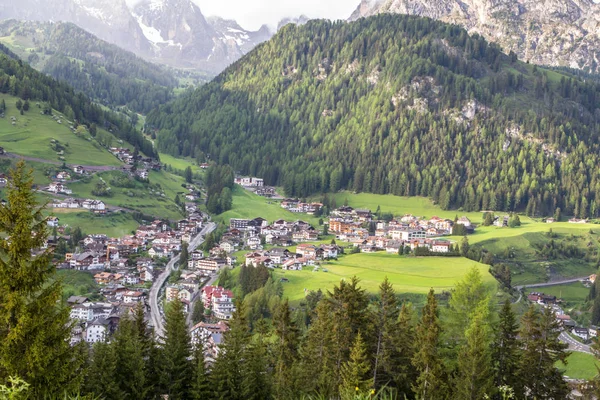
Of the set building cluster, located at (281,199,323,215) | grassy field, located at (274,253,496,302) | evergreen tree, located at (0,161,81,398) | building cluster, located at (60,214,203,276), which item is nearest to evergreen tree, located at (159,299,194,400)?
evergreen tree, located at (0,161,81,398)

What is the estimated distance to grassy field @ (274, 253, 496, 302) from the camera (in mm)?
91938

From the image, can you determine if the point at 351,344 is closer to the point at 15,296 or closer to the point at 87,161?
the point at 15,296

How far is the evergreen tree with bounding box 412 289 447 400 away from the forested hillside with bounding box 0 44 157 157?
155578 mm

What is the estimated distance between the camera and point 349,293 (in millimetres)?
37094

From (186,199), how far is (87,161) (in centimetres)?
3008

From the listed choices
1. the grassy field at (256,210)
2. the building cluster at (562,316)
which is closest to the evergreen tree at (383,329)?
the building cluster at (562,316)

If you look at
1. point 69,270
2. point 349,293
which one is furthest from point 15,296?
point 69,270

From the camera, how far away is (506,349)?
36.8m

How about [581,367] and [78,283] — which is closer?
[581,367]

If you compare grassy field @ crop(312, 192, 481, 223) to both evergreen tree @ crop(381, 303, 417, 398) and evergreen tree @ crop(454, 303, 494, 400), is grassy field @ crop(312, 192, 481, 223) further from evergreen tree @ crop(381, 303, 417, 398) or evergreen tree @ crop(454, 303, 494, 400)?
evergreen tree @ crop(454, 303, 494, 400)

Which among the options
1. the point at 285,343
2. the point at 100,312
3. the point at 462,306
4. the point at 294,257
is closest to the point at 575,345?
the point at 294,257

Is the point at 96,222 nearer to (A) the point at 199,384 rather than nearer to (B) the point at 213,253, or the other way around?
(B) the point at 213,253

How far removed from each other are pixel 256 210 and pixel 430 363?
13681 cm

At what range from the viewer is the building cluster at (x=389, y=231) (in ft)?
412
